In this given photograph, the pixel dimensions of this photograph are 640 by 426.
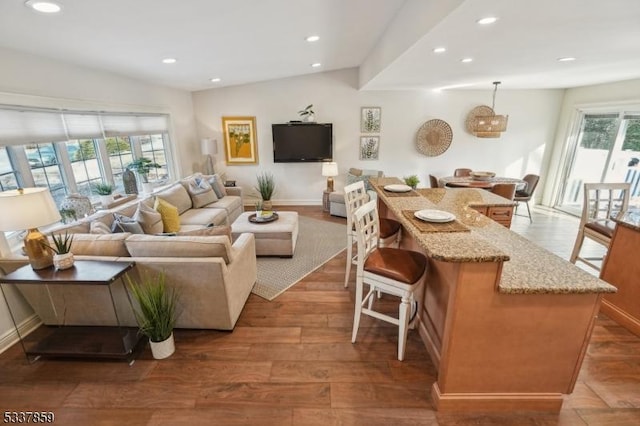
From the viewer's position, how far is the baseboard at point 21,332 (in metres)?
2.19

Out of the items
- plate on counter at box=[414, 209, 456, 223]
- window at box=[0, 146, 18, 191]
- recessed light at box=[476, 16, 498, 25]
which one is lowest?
plate on counter at box=[414, 209, 456, 223]

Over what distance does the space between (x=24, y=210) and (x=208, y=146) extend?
396 centimetres

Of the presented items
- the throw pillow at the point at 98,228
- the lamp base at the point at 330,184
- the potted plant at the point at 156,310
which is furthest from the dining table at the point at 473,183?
the throw pillow at the point at 98,228

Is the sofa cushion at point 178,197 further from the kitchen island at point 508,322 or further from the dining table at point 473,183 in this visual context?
the dining table at point 473,183

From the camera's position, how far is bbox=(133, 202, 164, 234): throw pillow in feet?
9.62

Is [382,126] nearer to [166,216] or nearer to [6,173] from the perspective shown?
[166,216]

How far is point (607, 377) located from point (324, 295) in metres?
2.15

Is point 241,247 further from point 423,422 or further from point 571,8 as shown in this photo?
point 571,8

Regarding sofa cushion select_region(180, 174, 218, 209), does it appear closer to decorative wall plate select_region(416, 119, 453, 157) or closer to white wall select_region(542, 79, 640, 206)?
decorative wall plate select_region(416, 119, 453, 157)

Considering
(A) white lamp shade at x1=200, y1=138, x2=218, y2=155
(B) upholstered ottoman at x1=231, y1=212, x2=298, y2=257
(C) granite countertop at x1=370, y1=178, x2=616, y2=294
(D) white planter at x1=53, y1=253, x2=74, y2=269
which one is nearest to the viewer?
(C) granite countertop at x1=370, y1=178, x2=616, y2=294

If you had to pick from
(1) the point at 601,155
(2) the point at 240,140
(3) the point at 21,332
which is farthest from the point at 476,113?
(3) the point at 21,332

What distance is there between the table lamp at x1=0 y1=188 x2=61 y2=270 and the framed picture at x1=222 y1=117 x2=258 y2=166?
422 cm

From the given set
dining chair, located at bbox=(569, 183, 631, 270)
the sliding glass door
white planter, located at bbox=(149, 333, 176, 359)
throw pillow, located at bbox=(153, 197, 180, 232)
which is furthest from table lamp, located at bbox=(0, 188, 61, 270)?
the sliding glass door

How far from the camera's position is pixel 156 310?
6.49 ft
